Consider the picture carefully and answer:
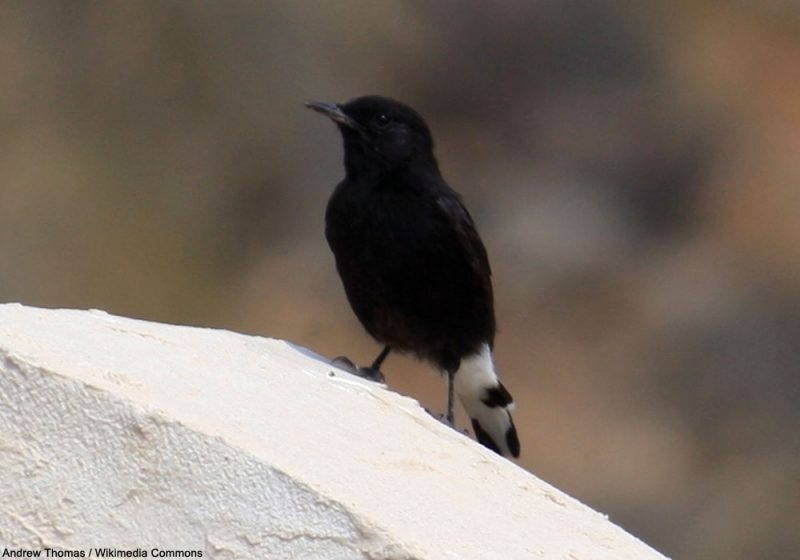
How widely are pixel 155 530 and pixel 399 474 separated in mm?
594

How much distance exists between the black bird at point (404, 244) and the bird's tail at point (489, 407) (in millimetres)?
214

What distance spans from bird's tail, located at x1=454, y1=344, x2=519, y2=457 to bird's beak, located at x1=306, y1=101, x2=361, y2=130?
1026 millimetres

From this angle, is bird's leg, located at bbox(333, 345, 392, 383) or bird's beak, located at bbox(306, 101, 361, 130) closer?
bird's leg, located at bbox(333, 345, 392, 383)

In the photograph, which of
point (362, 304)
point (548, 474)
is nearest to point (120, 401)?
point (362, 304)

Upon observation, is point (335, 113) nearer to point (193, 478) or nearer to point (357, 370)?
point (357, 370)

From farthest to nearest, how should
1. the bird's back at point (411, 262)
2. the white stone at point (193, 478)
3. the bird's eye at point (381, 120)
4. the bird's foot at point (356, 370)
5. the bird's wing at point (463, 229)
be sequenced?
the bird's eye at point (381, 120), the bird's wing at point (463, 229), the bird's back at point (411, 262), the bird's foot at point (356, 370), the white stone at point (193, 478)

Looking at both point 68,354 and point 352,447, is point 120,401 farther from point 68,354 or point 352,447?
point 352,447

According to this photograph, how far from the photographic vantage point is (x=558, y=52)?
1466 cm

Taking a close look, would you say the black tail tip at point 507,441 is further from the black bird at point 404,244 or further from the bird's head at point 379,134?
the bird's head at point 379,134

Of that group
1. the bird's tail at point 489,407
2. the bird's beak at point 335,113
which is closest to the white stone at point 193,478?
the bird's beak at point 335,113

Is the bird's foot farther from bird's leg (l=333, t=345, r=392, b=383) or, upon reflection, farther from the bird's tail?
the bird's tail

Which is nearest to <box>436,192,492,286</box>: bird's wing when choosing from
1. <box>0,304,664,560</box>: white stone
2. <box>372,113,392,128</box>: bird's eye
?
<box>372,113,392,128</box>: bird's eye

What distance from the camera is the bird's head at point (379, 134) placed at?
5.54m

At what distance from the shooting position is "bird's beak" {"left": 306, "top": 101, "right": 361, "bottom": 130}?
5570mm
